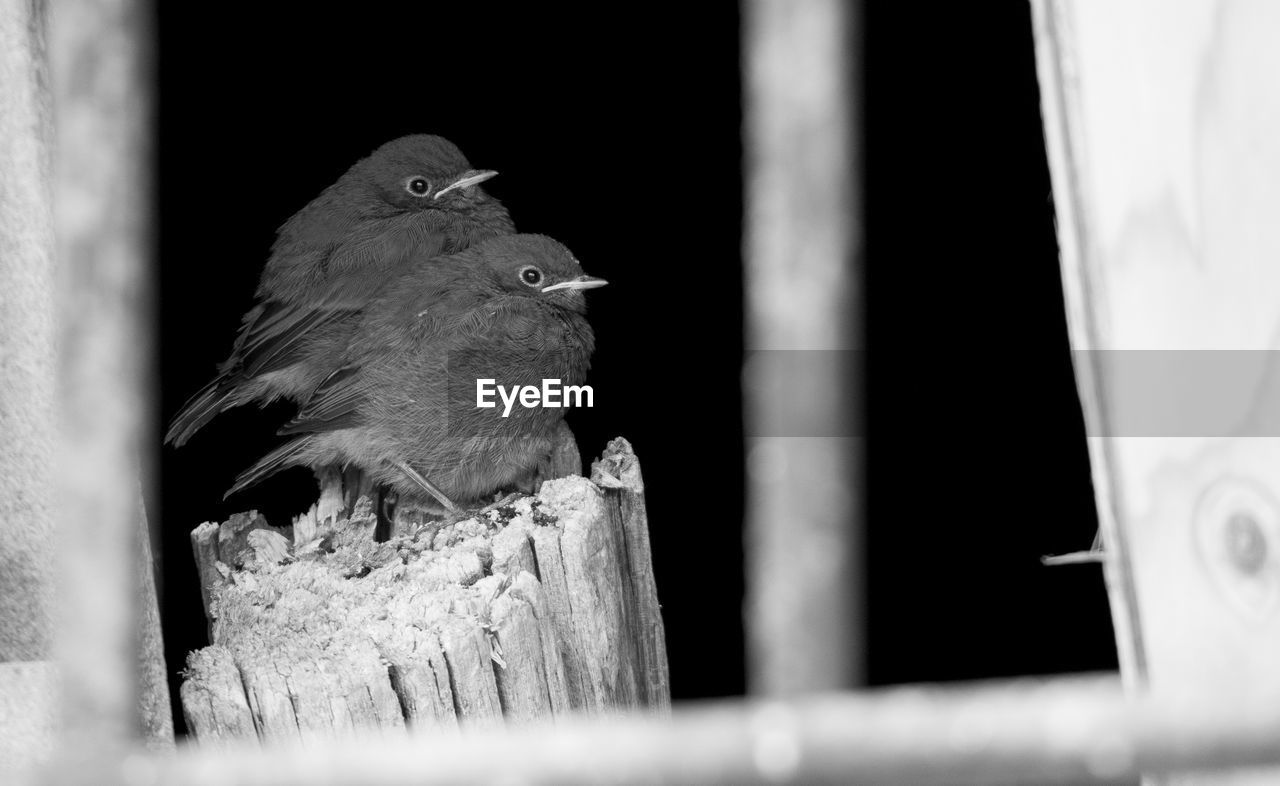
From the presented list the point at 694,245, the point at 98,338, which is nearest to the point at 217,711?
the point at 98,338

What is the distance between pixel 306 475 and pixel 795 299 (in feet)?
17.8

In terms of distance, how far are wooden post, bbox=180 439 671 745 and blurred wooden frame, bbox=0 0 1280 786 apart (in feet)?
5.48

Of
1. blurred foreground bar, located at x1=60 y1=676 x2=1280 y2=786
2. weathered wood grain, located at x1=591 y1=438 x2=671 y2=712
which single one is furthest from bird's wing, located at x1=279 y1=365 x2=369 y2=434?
blurred foreground bar, located at x1=60 y1=676 x2=1280 y2=786

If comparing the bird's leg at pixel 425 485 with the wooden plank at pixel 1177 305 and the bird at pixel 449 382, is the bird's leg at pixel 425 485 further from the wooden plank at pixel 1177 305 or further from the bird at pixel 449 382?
the wooden plank at pixel 1177 305

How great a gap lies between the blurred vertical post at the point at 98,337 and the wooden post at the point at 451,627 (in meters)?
1.67

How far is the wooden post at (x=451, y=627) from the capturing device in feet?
9.75

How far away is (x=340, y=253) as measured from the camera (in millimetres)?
5562

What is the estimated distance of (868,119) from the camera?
6.11 m

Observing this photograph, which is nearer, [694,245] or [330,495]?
[330,495]

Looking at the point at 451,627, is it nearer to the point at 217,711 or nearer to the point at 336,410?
the point at 217,711

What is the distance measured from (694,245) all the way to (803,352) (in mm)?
5425

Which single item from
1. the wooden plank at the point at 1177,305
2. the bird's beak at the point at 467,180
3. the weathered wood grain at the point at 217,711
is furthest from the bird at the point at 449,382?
the wooden plank at the point at 1177,305

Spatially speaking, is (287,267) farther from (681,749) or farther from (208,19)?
(681,749)

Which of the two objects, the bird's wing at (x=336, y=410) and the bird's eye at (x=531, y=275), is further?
the bird's eye at (x=531, y=275)
